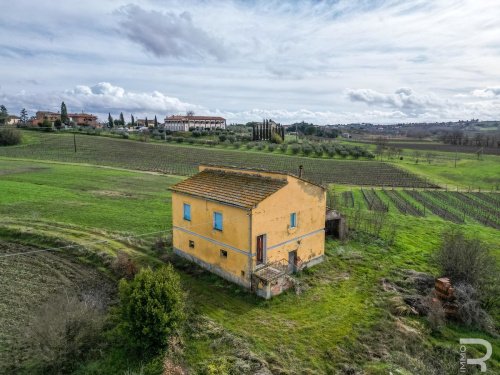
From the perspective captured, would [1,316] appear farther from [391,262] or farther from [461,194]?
[461,194]

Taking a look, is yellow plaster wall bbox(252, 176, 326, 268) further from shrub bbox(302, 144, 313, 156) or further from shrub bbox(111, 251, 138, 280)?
shrub bbox(302, 144, 313, 156)

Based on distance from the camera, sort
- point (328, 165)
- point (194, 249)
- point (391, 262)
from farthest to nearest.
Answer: point (328, 165), point (391, 262), point (194, 249)

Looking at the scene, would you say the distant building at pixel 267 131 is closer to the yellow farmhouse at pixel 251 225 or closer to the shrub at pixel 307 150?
the shrub at pixel 307 150

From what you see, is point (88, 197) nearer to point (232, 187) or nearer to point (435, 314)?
point (232, 187)

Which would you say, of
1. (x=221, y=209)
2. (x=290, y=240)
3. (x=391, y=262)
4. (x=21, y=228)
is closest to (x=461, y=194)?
(x=391, y=262)

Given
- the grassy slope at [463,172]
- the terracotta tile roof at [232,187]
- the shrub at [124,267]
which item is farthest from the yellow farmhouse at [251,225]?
the grassy slope at [463,172]

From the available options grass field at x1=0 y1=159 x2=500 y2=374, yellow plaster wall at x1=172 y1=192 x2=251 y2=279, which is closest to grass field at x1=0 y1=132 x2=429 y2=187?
grass field at x1=0 y1=159 x2=500 y2=374

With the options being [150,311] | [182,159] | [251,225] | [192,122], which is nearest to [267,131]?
[182,159]
